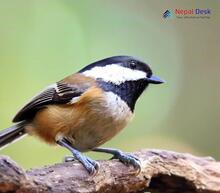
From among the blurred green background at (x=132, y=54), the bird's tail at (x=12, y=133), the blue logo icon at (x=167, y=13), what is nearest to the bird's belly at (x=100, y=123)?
the bird's tail at (x=12, y=133)

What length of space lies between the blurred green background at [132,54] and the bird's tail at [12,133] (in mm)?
455

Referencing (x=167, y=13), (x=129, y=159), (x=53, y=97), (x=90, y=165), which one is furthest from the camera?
(x=167, y=13)

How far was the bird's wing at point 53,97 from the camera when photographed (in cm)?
198

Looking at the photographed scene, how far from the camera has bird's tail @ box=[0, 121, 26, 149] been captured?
2043 mm

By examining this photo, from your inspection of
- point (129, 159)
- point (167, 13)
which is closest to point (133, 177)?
point (129, 159)

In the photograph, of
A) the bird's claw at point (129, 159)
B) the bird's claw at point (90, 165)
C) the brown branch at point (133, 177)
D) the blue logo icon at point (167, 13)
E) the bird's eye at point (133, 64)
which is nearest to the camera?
the brown branch at point (133, 177)

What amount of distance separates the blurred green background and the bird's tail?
455 millimetres

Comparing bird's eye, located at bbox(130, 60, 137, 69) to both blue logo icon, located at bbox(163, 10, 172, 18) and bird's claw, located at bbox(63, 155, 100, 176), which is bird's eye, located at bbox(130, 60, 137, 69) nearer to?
bird's claw, located at bbox(63, 155, 100, 176)

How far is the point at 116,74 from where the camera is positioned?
6.78ft

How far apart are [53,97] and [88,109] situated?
0.17 m

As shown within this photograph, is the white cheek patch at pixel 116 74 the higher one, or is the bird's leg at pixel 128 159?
the white cheek patch at pixel 116 74

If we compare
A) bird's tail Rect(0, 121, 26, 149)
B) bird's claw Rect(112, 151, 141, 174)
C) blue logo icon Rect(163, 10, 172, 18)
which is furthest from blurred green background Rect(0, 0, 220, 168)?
bird's claw Rect(112, 151, 141, 174)

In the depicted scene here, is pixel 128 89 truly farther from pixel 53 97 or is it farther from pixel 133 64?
pixel 53 97

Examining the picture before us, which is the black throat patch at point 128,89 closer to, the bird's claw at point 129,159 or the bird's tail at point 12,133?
the bird's claw at point 129,159
